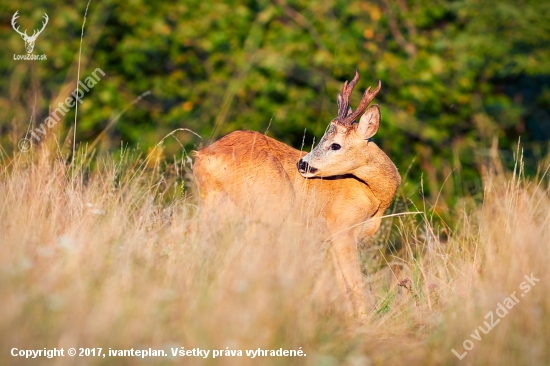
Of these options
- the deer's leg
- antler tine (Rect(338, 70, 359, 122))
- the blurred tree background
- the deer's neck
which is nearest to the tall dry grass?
the deer's leg

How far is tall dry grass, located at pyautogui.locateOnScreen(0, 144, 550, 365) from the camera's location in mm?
3104

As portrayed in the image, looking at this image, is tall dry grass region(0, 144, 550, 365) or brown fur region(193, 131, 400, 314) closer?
tall dry grass region(0, 144, 550, 365)

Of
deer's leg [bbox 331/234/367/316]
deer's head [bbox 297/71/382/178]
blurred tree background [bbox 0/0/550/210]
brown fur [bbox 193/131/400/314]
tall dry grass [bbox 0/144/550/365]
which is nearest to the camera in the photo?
tall dry grass [bbox 0/144/550/365]

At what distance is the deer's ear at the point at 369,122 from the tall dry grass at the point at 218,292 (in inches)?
54.9

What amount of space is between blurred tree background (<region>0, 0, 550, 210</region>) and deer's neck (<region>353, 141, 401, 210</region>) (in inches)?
175

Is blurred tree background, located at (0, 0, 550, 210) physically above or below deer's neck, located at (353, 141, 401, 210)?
above

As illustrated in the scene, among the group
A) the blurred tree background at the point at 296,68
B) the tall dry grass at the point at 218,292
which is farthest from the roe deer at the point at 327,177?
the blurred tree background at the point at 296,68

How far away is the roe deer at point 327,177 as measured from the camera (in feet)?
17.9

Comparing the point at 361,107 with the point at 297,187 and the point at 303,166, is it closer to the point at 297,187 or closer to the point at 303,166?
the point at 303,166

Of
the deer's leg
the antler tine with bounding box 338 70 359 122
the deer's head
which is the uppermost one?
the antler tine with bounding box 338 70 359 122

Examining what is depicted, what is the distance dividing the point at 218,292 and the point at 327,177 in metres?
2.69

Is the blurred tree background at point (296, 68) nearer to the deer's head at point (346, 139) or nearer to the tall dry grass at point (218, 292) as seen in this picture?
the deer's head at point (346, 139)

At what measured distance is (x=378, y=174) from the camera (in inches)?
231

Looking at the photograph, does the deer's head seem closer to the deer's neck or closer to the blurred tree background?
the deer's neck
